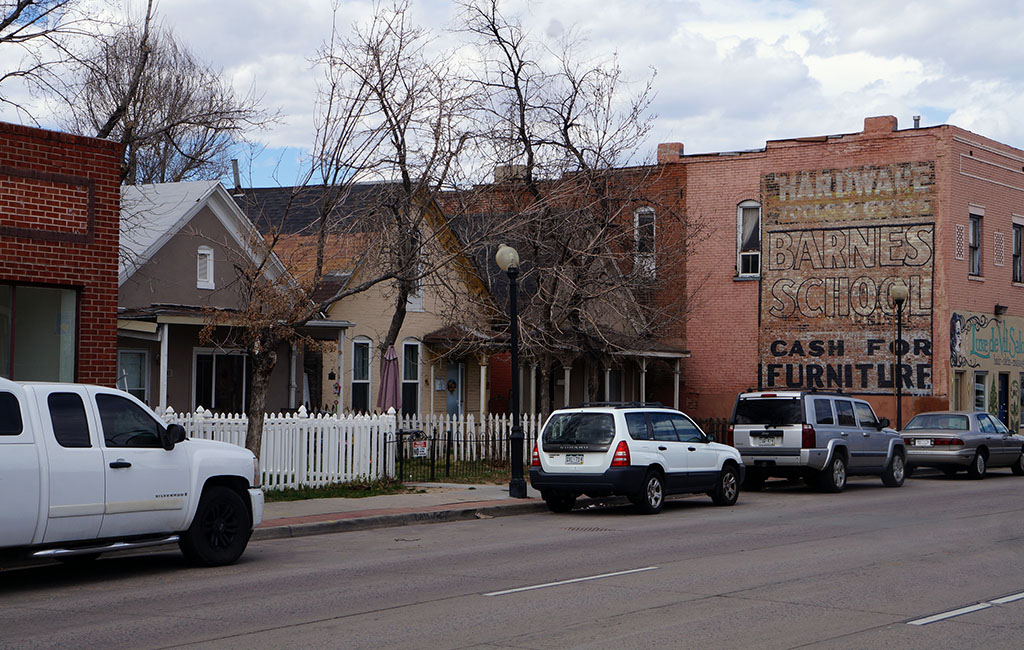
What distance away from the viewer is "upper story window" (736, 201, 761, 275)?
3466 cm

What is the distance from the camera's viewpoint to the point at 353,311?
95.0ft

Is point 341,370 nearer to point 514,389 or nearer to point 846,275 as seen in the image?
point 514,389

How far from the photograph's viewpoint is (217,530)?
12625 mm

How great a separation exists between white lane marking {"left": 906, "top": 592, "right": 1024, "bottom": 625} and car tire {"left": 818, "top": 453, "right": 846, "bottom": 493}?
37.9 feet

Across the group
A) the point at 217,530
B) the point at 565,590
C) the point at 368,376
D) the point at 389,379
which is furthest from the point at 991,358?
the point at 217,530

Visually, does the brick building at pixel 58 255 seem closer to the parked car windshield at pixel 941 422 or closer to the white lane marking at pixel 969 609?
the white lane marking at pixel 969 609

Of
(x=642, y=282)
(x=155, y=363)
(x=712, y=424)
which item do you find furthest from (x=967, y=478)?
(x=155, y=363)

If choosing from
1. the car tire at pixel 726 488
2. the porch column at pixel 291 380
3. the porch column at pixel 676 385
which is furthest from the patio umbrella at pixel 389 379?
the porch column at pixel 676 385

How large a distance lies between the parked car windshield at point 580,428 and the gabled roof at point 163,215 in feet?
25.9

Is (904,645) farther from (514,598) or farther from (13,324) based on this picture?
(13,324)

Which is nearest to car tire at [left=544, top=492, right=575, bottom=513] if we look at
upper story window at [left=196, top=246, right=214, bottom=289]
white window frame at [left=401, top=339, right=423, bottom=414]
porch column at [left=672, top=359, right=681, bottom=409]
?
upper story window at [left=196, top=246, right=214, bottom=289]

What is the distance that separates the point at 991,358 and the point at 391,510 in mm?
23286

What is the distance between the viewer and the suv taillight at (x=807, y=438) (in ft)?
70.5

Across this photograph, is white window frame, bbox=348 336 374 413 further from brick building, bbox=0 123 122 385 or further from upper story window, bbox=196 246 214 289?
brick building, bbox=0 123 122 385
